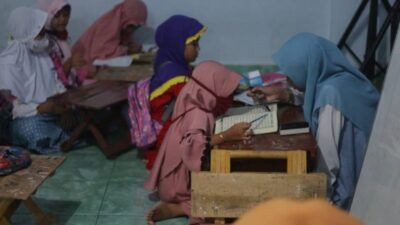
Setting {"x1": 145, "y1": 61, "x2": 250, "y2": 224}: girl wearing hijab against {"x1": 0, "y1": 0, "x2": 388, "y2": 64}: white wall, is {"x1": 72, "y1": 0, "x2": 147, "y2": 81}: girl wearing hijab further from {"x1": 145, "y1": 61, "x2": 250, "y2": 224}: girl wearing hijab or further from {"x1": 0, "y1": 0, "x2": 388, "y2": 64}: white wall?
{"x1": 145, "y1": 61, "x2": 250, "y2": 224}: girl wearing hijab

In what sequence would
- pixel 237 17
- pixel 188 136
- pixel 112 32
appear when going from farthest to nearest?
pixel 237 17 < pixel 112 32 < pixel 188 136

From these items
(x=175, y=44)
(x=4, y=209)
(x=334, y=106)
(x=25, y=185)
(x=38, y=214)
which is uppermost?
(x=175, y=44)

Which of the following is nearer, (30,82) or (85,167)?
(85,167)

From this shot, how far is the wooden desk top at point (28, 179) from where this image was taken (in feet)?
7.89

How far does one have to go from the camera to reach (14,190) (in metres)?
2.43

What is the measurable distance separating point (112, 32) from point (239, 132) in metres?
2.20

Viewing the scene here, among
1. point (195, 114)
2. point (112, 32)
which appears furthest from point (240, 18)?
point (195, 114)

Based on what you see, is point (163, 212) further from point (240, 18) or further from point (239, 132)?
point (240, 18)

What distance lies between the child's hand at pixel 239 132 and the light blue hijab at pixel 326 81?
356mm

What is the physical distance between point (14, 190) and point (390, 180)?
1632 mm

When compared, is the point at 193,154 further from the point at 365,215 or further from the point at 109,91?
the point at 109,91

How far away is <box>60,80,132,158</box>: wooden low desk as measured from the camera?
3588 mm

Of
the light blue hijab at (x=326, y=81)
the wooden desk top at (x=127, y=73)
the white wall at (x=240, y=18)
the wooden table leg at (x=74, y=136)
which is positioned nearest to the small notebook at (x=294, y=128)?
the light blue hijab at (x=326, y=81)

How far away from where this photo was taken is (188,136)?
273 centimetres
